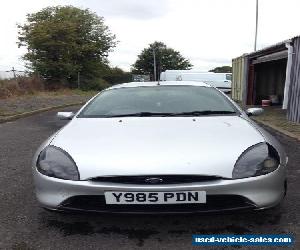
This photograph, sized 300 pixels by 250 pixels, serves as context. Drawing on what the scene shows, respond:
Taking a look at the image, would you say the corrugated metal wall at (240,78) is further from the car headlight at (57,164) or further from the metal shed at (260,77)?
the car headlight at (57,164)

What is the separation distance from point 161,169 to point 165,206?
0.87 feet

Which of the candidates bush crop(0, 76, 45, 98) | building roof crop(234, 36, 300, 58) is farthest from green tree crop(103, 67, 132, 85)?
building roof crop(234, 36, 300, 58)

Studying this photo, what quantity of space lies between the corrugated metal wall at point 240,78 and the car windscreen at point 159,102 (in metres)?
13.6

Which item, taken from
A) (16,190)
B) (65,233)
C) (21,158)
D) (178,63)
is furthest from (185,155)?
(178,63)

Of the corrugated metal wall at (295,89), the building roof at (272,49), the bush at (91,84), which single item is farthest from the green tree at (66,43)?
the corrugated metal wall at (295,89)

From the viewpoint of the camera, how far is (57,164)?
2.71 m

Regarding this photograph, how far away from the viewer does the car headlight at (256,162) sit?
102 inches

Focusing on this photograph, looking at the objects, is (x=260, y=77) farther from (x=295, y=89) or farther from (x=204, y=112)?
(x=204, y=112)

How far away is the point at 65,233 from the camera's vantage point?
9.41ft

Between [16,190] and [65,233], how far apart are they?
1362mm

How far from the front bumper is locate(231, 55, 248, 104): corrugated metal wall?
594 inches

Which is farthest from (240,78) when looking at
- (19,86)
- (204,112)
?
(204,112)

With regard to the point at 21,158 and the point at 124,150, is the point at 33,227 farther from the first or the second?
the point at 21,158

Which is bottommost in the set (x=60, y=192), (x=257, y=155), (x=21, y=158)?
(x=21, y=158)
